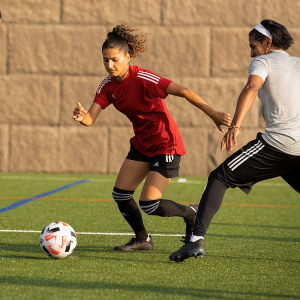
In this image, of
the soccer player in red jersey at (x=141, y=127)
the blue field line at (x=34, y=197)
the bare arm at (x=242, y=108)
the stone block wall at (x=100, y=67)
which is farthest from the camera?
the stone block wall at (x=100, y=67)

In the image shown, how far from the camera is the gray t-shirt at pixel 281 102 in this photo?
360cm

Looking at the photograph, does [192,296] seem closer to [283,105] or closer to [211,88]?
[283,105]

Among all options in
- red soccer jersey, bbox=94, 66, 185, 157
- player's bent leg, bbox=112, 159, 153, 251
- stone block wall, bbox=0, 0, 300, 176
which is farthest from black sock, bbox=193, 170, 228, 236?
stone block wall, bbox=0, 0, 300, 176

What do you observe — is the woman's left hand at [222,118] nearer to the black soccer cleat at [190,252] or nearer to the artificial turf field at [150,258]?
the black soccer cleat at [190,252]

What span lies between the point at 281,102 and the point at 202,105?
66 cm

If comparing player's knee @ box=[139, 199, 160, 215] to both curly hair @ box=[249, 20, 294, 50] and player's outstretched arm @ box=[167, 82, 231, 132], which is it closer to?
player's outstretched arm @ box=[167, 82, 231, 132]

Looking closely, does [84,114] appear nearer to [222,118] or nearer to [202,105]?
[202,105]

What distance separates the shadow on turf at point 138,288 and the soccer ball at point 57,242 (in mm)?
607

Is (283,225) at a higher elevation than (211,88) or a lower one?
lower

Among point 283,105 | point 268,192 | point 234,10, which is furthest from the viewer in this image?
point 234,10

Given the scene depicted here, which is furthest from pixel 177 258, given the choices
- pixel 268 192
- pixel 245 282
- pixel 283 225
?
pixel 268 192

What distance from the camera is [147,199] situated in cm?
433

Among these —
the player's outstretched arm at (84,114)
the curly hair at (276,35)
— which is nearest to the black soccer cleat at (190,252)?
the player's outstretched arm at (84,114)

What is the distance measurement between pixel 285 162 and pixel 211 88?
8935 millimetres
